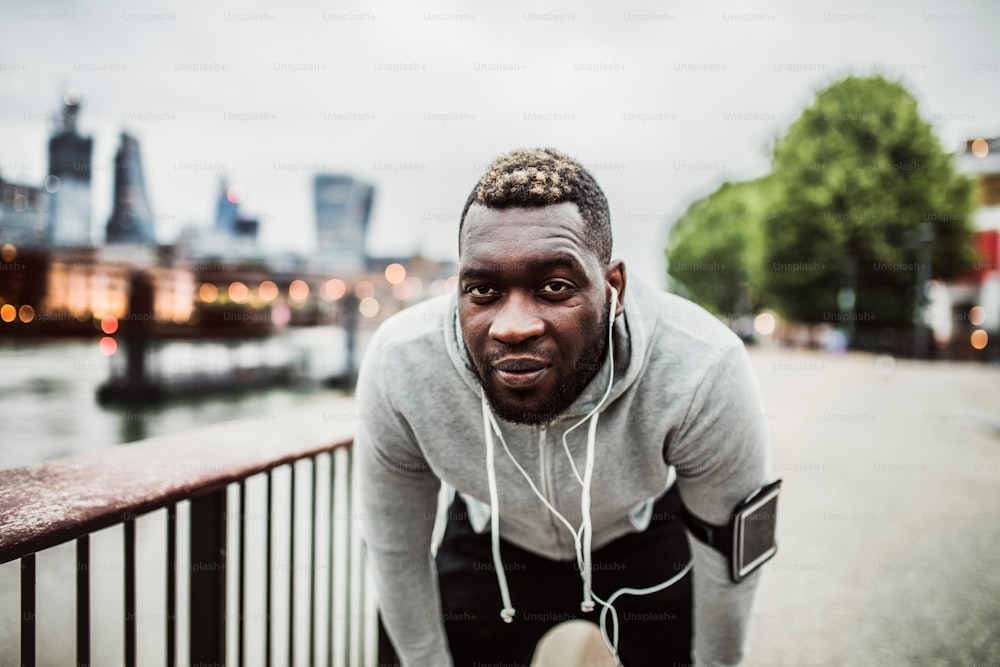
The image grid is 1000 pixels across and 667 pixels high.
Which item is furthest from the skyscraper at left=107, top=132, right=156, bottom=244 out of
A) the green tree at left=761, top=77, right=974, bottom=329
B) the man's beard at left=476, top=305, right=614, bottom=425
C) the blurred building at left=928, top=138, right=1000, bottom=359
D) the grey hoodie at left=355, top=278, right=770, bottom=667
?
the blurred building at left=928, top=138, right=1000, bottom=359

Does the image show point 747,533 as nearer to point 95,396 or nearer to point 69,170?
point 69,170

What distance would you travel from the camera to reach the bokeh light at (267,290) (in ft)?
69.3

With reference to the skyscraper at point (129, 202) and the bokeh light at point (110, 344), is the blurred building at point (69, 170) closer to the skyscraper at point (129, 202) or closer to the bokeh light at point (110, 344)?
the skyscraper at point (129, 202)

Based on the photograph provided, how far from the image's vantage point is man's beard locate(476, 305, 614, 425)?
1357mm

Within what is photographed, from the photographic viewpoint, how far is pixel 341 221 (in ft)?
137

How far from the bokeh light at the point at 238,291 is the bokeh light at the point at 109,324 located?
7285 mm

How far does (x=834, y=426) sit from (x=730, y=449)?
836cm

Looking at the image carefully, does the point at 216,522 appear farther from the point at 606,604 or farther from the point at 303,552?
the point at 303,552

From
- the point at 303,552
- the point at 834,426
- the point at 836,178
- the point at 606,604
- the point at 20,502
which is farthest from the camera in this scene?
the point at 836,178

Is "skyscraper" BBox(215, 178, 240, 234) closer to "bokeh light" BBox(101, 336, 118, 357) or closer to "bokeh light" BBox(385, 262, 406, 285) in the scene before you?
"bokeh light" BBox(385, 262, 406, 285)

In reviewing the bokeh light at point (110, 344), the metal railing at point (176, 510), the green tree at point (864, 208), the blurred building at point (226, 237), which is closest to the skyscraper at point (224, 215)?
the blurred building at point (226, 237)

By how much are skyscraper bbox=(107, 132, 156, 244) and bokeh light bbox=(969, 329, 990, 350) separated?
3166cm

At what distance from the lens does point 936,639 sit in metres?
2.75

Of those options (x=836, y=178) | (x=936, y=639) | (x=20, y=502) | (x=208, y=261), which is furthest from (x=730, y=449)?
(x=836, y=178)
